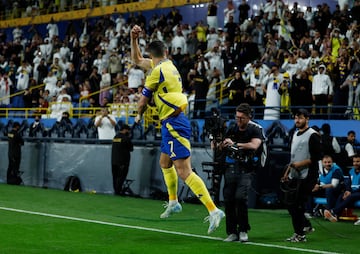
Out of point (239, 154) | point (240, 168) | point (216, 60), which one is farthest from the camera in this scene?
point (216, 60)

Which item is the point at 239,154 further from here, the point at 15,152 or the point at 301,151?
the point at 15,152

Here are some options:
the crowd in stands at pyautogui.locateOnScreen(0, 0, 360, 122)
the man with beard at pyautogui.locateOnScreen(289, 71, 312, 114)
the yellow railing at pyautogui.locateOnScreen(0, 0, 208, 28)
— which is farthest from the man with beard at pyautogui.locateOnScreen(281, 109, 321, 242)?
the yellow railing at pyautogui.locateOnScreen(0, 0, 208, 28)

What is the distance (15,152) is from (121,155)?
16.2 ft

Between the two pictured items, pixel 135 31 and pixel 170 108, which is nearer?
pixel 170 108

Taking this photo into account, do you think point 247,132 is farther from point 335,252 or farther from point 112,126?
point 112,126

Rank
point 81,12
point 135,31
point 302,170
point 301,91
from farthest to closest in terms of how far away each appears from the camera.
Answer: point 81,12 < point 301,91 < point 135,31 < point 302,170

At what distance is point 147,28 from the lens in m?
29.4

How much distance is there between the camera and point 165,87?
10.1 metres

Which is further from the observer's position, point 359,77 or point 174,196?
point 359,77

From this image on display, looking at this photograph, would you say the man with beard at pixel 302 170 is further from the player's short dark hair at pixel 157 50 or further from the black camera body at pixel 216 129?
the player's short dark hair at pixel 157 50

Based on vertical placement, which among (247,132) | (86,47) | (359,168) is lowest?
(359,168)

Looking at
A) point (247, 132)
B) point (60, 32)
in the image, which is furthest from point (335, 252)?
point (60, 32)

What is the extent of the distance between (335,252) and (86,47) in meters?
22.1

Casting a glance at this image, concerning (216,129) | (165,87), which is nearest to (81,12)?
(165,87)
